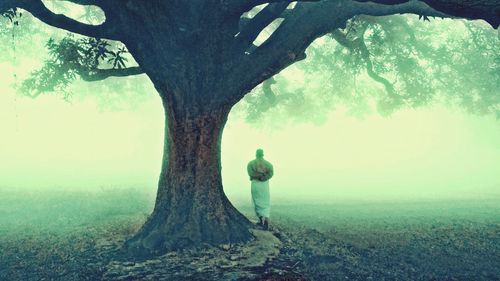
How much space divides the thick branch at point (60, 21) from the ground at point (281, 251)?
16.5 ft

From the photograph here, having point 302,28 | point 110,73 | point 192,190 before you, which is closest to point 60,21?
point 110,73

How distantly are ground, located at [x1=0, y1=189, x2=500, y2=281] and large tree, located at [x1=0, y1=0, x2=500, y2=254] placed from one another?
92 cm

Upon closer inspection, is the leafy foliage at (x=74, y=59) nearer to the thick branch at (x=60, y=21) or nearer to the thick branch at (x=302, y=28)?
the thick branch at (x=60, y=21)

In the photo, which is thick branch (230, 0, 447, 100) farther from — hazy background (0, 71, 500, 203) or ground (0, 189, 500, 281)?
hazy background (0, 71, 500, 203)

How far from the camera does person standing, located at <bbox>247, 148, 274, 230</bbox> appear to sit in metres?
11.8

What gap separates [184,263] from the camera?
870 cm

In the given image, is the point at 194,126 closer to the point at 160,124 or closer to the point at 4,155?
the point at 4,155

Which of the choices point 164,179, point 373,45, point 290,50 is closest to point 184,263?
point 164,179

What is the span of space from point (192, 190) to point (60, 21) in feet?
16.5

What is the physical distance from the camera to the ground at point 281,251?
8.03 meters

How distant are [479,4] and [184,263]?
22.6 feet

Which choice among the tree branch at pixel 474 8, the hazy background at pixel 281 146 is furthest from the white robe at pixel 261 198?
the hazy background at pixel 281 146

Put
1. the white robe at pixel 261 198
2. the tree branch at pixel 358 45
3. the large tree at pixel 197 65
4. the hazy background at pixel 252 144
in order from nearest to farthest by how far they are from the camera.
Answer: the large tree at pixel 197 65 → the white robe at pixel 261 198 → the tree branch at pixel 358 45 → the hazy background at pixel 252 144

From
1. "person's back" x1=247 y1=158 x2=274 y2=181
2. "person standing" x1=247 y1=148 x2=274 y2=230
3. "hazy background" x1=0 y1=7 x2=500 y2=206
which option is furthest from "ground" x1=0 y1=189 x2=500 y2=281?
"hazy background" x1=0 y1=7 x2=500 y2=206
